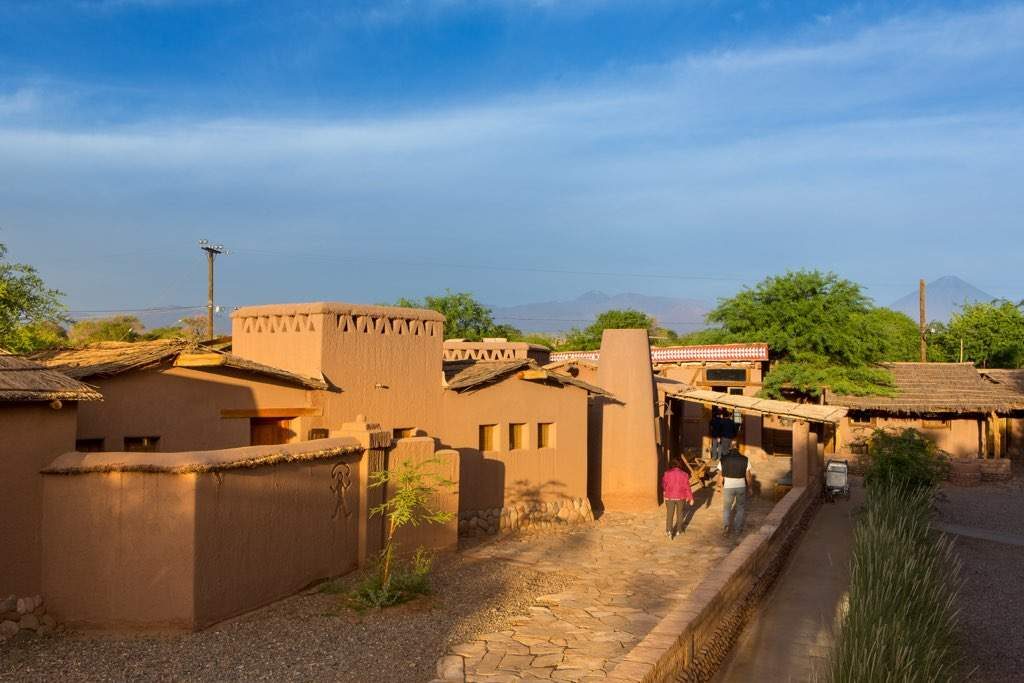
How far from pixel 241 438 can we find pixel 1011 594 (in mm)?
12404

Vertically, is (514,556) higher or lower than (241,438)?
lower

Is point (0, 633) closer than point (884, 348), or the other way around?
point (0, 633)

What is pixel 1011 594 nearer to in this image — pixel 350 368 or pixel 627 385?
pixel 627 385

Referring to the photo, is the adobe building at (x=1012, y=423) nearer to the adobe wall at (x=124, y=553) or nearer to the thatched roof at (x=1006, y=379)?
the thatched roof at (x=1006, y=379)

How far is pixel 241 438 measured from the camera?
13602 millimetres

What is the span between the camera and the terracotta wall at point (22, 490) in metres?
8.65

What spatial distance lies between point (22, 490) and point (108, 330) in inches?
1490

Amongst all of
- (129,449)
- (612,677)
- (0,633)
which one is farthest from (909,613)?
(129,449)

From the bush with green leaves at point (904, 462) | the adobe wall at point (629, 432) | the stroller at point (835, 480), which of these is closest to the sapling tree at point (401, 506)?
the adobe wall at point (629, 432)

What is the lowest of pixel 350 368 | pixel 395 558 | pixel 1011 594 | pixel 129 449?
pixel 1011 594

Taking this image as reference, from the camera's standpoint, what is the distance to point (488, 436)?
18219 mm

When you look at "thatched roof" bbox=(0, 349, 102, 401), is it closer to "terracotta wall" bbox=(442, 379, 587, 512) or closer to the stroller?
"terracotta wall" bbox=(442, 379, 587, 512)

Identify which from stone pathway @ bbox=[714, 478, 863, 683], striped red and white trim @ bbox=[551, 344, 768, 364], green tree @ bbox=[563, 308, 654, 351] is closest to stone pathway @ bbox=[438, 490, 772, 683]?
stone pathway @ bbox=[714, 478, 863, 683]

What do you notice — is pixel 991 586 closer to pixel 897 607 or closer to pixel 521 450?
pixel 897 607
